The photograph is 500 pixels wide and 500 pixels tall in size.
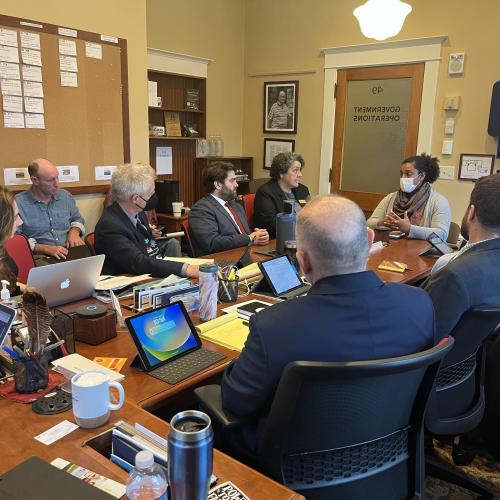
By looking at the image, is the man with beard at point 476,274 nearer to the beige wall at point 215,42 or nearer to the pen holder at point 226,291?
the pen holder at point 226,291

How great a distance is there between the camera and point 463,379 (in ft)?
5.87

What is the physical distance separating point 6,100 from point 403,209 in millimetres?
3023

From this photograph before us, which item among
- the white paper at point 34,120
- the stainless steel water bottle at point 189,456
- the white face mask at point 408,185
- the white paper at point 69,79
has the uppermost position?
the white paper at point 69,79

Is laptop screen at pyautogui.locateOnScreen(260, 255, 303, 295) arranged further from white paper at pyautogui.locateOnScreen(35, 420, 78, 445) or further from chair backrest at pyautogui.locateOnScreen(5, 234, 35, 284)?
chair backrest at pyautogui.locateOnScreen(5, 234, 35, 284)

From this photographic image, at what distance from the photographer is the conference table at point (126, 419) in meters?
1.01

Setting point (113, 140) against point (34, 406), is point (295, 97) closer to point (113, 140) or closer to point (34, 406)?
point (113, 140)

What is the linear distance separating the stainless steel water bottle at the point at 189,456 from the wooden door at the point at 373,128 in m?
4.62

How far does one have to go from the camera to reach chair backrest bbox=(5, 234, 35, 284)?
2654 mm

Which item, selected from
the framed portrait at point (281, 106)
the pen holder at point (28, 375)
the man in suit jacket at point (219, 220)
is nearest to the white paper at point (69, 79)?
the man in suit jacket at point (219, 220)

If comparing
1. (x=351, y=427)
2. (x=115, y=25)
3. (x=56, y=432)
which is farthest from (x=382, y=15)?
(x=56, y=432)

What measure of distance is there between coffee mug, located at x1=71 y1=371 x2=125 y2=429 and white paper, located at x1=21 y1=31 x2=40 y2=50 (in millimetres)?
3048

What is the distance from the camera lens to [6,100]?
3.40 metres

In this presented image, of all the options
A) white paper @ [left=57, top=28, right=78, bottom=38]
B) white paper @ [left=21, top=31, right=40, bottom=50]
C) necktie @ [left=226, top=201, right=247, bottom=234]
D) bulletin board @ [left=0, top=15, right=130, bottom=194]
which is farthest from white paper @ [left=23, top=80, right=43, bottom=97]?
necktie @ [left=226, top=201, right=247, bottom=234]

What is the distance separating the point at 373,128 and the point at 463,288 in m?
3.86
